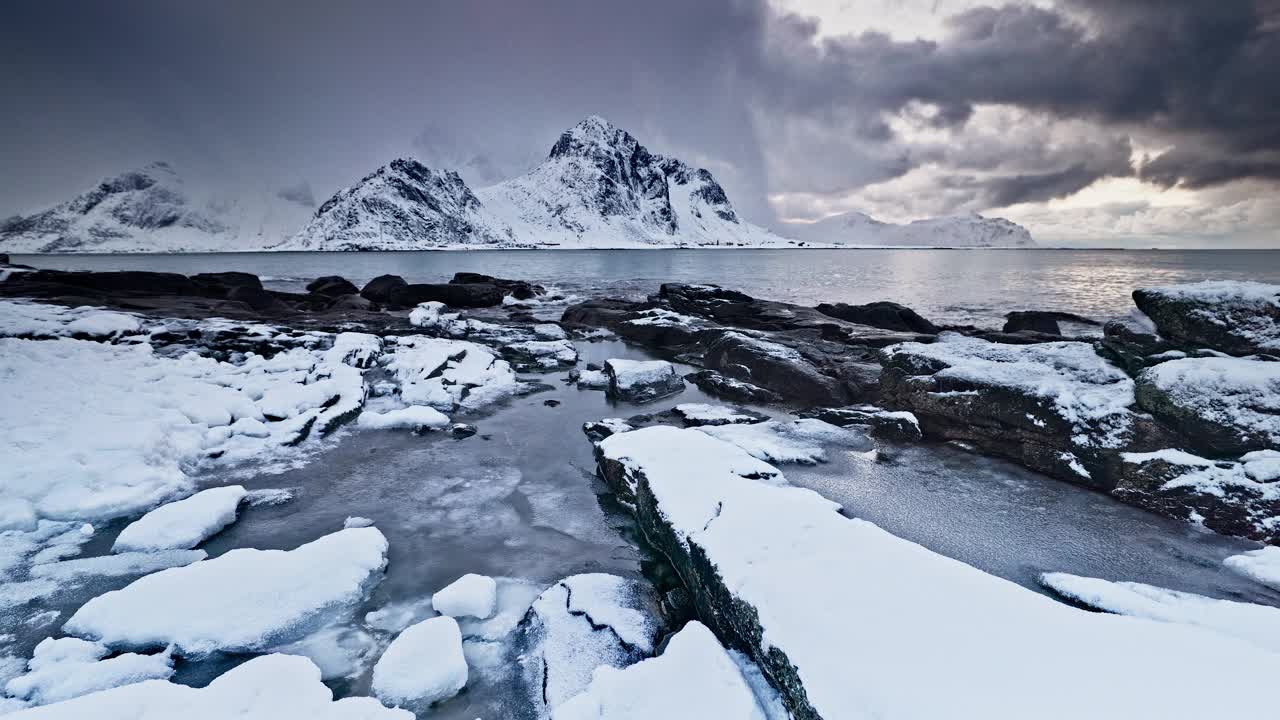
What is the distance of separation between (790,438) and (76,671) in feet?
28.4

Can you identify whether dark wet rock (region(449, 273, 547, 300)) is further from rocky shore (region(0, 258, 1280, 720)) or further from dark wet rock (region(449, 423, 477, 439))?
dark wet rock (region(449, 423, 477, 439))

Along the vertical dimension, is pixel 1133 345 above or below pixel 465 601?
above

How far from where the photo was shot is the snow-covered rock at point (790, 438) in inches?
324

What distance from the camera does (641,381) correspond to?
39.2ft

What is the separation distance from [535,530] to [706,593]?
8.41ft

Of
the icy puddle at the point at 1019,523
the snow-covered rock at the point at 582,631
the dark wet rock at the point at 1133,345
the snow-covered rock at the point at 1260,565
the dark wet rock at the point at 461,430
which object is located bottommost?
the icy puddle at the point at 1019,523

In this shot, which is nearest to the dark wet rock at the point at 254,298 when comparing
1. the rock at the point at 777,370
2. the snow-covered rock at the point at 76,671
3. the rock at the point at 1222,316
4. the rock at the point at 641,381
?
the rock at the point at 641,381

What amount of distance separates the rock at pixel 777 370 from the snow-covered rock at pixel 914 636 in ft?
23.6

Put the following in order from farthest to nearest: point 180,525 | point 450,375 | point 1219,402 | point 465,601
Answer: point 450,375 < point 1219,402 < point 180,525 < point 465,601

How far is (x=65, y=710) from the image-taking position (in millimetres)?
3178

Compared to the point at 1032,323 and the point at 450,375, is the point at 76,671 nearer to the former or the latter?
the point at 450,375

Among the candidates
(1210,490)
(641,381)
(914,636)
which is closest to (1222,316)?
(1210,490)

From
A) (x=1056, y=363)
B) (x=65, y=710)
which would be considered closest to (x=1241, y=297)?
(x=1056, y=363)

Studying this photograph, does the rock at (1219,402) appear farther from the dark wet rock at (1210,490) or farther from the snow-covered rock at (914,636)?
the snow-covered rock at (914,636)
